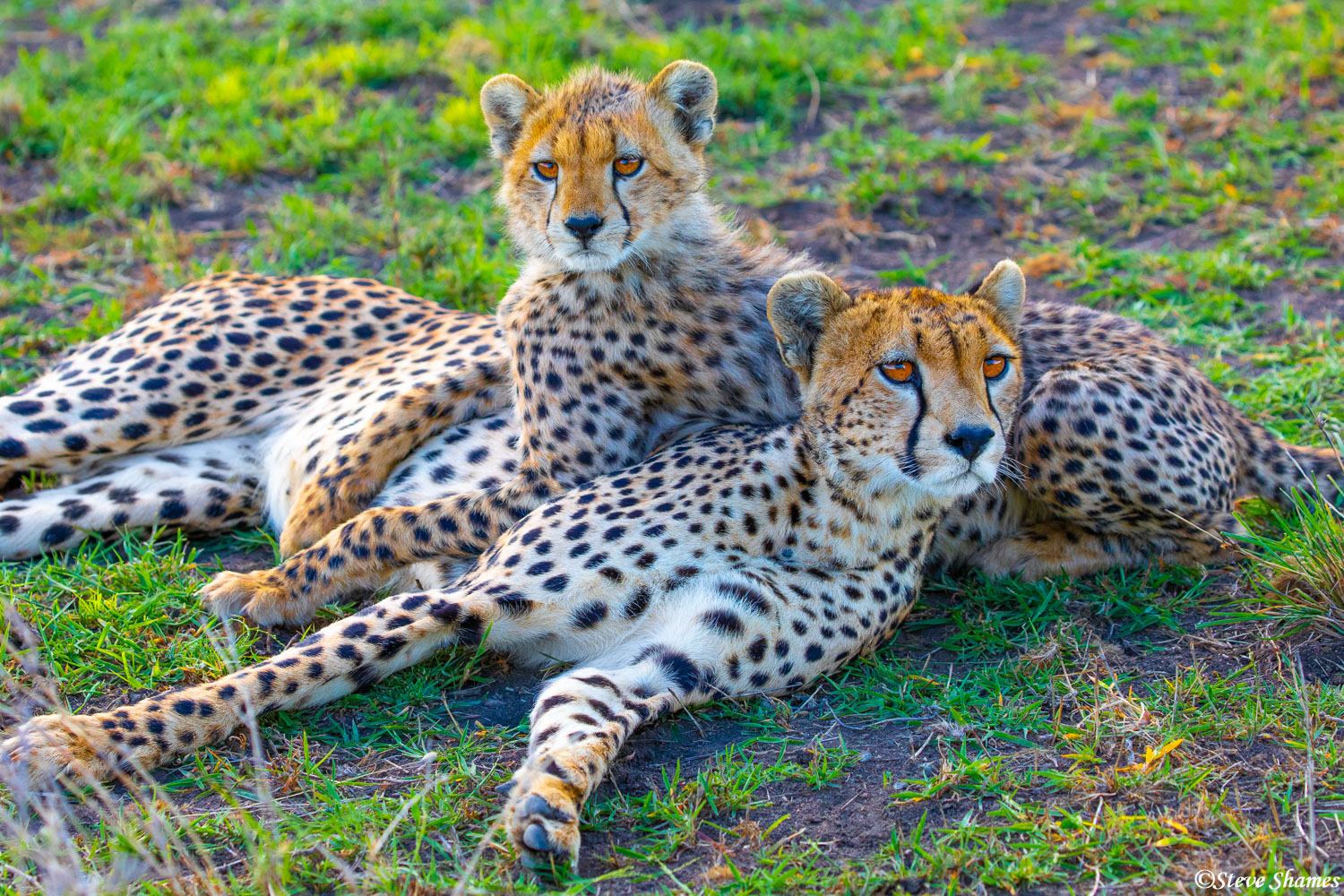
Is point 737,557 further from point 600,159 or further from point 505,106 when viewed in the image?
point 505,106

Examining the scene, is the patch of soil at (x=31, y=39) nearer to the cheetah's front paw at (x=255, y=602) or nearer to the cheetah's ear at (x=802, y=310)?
the cheetah's front paw at (x=255, y=602)

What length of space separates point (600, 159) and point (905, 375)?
1.00 m

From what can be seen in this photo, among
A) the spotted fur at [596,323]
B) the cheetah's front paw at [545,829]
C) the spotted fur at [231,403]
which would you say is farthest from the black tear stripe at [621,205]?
the cheetah's front paw at [545,829]

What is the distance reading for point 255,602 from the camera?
3.17 metres

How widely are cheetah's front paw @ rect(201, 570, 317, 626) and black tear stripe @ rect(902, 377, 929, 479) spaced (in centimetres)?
151

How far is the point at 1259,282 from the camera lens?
15.0ft

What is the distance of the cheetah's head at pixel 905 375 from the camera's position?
284 centimetres

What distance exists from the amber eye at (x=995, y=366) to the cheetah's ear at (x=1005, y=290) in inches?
9.0

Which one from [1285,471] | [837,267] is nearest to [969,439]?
[1285,471]

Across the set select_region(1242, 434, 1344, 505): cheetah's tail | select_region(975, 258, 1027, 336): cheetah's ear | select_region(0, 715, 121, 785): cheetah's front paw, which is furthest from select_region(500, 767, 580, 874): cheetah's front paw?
select_region(1242, 434, 1344, 505): cheetah's tail

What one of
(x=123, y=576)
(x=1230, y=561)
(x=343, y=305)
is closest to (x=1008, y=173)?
(x=1230, y=561)

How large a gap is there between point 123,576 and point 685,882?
1834mm

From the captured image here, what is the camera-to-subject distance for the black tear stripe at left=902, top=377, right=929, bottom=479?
9.40 ft

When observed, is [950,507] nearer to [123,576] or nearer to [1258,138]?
[123,576]
